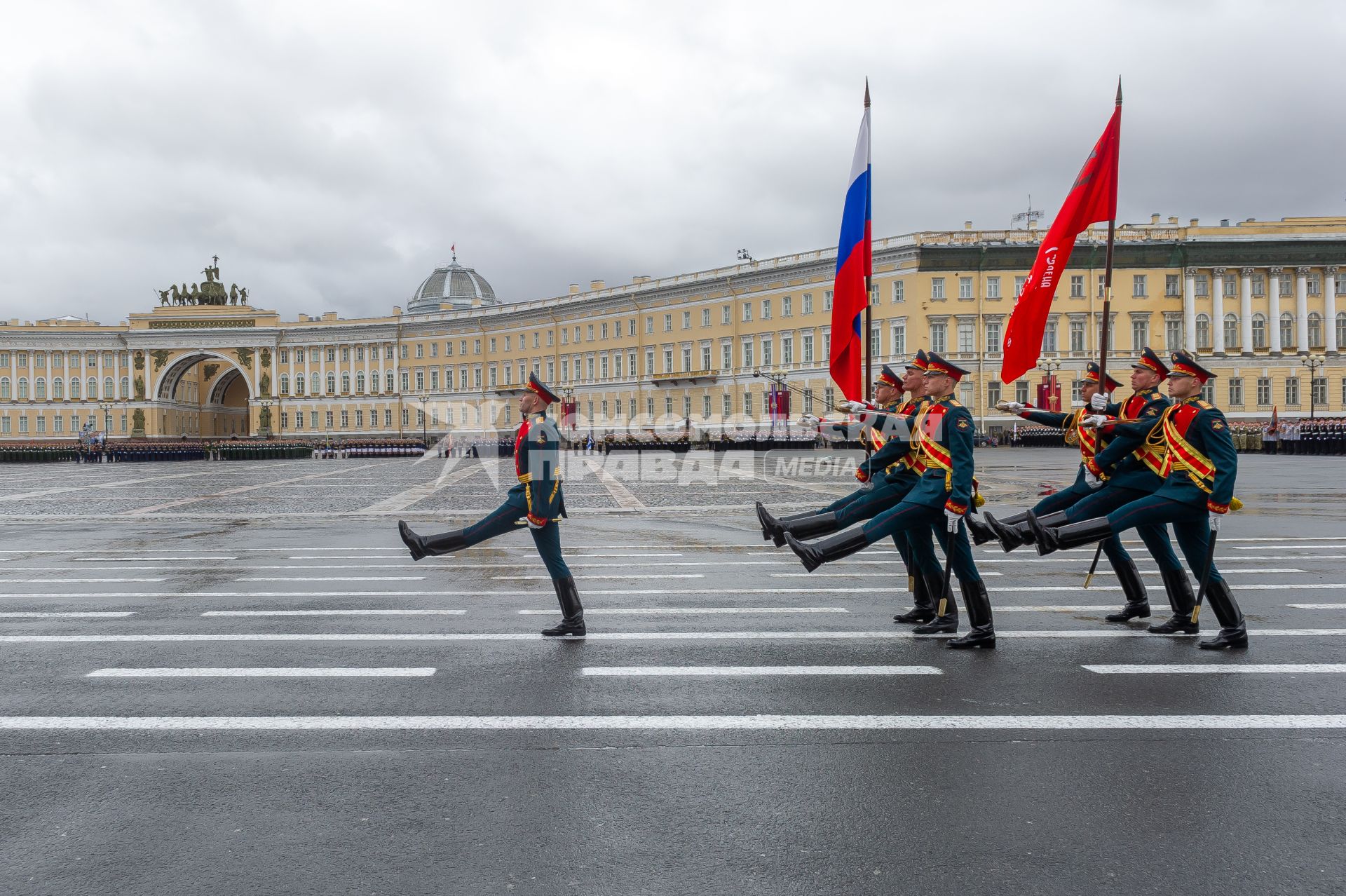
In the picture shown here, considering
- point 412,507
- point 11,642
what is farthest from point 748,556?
point 412,507

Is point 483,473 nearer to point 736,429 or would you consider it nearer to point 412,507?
point 412,507

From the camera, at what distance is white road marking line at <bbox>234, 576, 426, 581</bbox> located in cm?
1037

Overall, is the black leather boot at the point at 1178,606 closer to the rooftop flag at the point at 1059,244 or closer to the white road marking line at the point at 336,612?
the rooftop flag at the point at 1059,244

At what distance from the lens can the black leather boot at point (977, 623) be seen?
6.81m

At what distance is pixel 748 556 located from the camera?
12.1 metres

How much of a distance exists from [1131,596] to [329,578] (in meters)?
7.71

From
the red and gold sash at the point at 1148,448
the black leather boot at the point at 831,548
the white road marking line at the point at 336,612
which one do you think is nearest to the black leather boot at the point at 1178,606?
the red and gold sash at the point at 1148,448

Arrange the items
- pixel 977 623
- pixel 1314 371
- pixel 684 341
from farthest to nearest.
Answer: pixel 684 341
pixel 1314 371
pixel 977 623

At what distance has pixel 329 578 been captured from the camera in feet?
34.5

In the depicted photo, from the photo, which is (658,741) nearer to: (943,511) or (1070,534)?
(943,511)

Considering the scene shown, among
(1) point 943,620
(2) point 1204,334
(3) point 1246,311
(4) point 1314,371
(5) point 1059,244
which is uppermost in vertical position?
(3) point 1246,311

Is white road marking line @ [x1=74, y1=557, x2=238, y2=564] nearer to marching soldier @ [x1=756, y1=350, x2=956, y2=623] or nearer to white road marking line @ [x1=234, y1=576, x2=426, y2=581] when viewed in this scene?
white road marking line @ [x1=234, y1=576, x2=426, y2=581]

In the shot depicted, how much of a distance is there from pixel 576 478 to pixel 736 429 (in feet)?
140

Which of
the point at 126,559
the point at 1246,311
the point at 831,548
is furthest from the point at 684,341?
the point at 831,548
